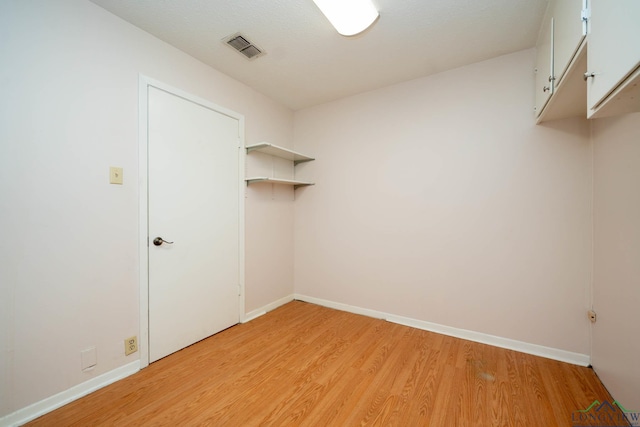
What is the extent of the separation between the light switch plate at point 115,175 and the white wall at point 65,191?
33 mm

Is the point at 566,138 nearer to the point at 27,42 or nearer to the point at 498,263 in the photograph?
the point at 498,263

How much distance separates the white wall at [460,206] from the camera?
79.0 inches

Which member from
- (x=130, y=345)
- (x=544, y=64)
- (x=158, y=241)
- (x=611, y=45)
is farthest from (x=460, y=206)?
(x=130, y=345)

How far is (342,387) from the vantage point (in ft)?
5.61

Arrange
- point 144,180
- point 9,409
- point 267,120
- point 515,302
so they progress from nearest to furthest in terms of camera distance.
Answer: point 9,409 → point 144,180 → point 515,302 → point 267,120

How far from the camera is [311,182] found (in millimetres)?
3328

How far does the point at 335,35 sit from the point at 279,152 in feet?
4.55

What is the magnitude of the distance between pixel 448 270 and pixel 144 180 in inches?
111

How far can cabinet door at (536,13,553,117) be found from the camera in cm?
161

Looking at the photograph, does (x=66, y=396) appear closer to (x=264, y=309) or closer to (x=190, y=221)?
(x=190, y=221)

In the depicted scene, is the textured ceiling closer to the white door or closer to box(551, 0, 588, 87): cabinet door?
box(551, 0, 588, 87): cabinet door

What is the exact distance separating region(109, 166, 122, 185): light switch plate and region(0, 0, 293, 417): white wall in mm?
33

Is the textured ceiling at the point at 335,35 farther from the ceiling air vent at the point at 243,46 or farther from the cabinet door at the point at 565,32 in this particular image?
the cabinet door at the point at 565,32

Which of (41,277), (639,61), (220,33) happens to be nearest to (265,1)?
(220,33)
